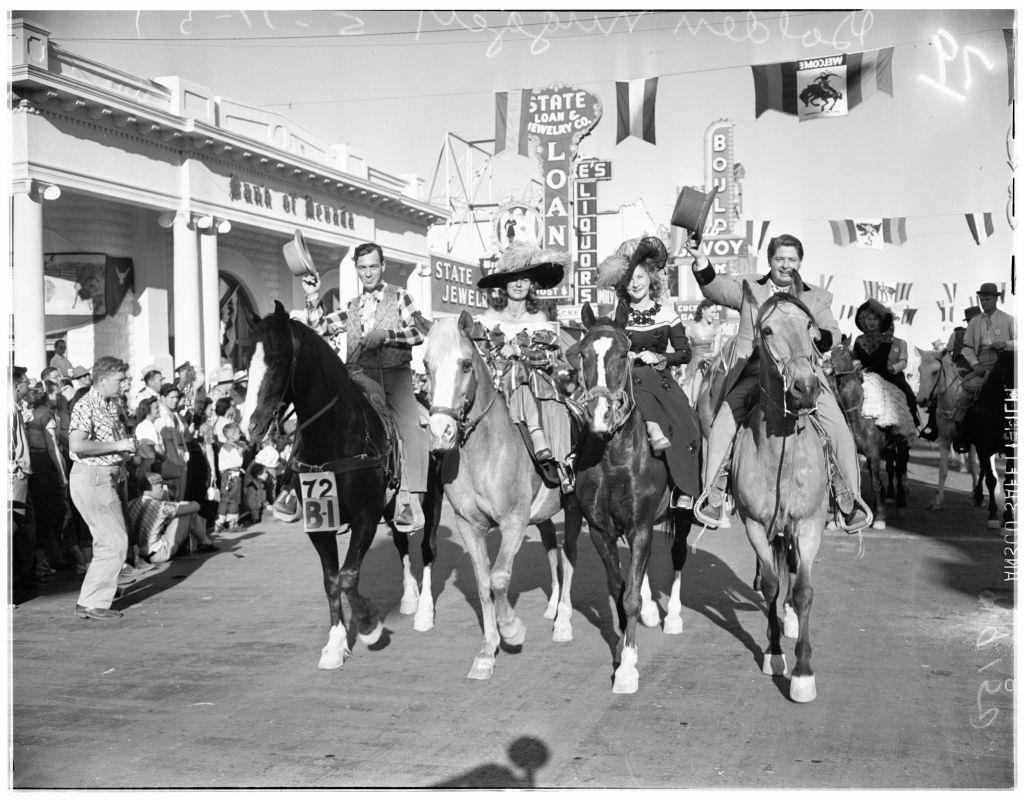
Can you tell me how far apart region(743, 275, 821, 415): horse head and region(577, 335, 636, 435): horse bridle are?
907mm

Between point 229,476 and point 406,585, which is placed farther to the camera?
point 229,476

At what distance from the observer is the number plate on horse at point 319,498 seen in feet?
23.2

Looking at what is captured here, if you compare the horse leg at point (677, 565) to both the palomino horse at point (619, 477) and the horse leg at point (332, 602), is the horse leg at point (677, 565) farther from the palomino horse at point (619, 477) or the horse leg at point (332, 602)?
the horse leg at point (332, 602)

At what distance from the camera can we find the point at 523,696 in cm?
638

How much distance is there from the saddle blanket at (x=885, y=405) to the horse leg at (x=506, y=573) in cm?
835

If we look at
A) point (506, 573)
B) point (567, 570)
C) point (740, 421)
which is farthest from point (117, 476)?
point (740, 421)

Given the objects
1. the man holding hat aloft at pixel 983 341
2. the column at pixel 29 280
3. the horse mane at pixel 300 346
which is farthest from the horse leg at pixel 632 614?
the column at pixel 29 280

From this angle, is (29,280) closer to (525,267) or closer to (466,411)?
(525,267)

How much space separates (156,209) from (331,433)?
1844cm

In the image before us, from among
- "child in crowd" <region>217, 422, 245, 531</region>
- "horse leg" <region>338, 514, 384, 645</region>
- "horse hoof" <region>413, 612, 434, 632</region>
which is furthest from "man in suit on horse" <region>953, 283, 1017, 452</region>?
"child in crowd" <region>217, 422, 245, 531</region>

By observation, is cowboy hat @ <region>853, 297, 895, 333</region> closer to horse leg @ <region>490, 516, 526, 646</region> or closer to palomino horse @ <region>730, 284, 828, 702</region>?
palomino horse @ <region>730, 284, 828, 702</region>

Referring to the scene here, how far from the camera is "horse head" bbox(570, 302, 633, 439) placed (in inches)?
243

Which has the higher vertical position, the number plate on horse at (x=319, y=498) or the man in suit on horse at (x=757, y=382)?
the man in suit on horse at (x=757, y=382)

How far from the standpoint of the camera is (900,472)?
49.4 feet
